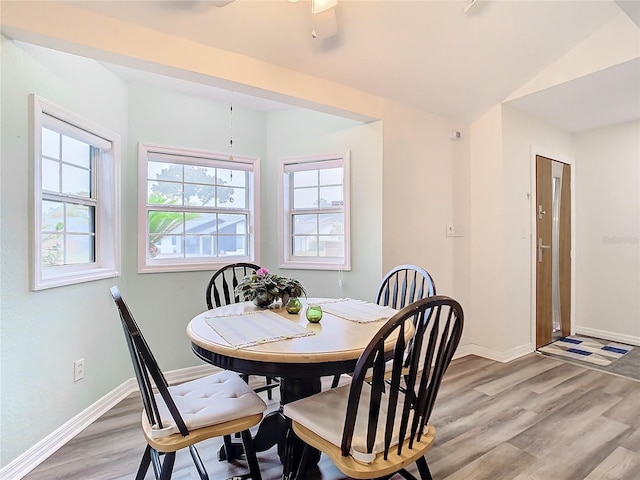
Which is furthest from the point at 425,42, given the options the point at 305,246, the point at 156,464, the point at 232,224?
the point at 156,464

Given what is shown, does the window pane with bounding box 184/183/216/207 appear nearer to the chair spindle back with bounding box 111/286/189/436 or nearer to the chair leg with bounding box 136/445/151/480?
the chair spindle back with bounding box 111/286/189/436

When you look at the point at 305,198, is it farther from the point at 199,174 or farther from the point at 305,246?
the point at 199,174

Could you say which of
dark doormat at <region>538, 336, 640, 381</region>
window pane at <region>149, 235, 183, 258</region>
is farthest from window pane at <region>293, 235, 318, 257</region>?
dark doormat at <region>538, 336, 640, 381</region>

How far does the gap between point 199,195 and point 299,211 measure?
92cm

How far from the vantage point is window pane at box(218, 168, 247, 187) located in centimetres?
322

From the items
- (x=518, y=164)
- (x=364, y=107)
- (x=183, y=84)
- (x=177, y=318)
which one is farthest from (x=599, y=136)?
(x=177, y=318)

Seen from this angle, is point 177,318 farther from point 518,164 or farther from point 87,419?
point 518,164

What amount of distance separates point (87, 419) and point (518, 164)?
4127 mm

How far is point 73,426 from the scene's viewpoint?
2.11 m

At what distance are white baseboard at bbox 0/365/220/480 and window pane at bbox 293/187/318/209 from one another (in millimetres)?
1682

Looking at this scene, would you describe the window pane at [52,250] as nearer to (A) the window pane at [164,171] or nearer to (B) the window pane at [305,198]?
(A) the window pane at [164,171]

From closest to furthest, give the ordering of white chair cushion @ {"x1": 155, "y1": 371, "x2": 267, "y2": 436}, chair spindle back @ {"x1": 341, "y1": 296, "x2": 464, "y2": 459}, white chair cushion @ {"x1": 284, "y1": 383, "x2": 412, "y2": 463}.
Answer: chair spindle back @ {"x1": 341, "y1": 296, "x2": 464, "y2": 459}, white chair cushion @ {"x1": 284, "y1": 383, "x2": 412, "y2": 463}, white chair cushion @ {"x1": 155, "y1": 371, "x2": 267, "y2": 436}

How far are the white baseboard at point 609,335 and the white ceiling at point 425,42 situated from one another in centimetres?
247

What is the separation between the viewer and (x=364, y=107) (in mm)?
2838
